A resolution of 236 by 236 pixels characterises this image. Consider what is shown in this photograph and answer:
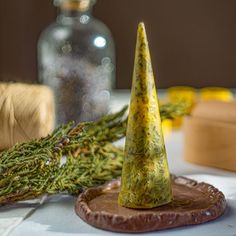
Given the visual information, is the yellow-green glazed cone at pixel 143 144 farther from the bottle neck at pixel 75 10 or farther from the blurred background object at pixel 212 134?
the bottle neck at pixel 75 10

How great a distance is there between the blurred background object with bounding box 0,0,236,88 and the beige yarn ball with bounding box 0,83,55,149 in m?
1.49

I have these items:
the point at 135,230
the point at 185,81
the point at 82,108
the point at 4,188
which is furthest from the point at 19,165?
the point at 185,81

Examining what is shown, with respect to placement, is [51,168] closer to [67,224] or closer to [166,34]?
[67,224]

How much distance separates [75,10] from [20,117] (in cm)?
41

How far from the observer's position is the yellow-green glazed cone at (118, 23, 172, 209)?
0.77 m

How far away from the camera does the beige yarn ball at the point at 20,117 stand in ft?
2.99

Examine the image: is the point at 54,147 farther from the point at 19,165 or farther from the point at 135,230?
the point at 135,230

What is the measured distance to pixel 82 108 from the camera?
1192mm

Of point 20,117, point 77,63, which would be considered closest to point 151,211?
point 20,117

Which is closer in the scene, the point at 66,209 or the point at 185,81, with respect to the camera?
the point at 66,209

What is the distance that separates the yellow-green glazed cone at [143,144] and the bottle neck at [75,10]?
0.50 m

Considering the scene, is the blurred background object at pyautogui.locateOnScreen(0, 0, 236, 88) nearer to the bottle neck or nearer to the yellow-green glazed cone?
the bottle neck

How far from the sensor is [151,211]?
2.47 ft

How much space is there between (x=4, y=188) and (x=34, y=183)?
38 millimetres
